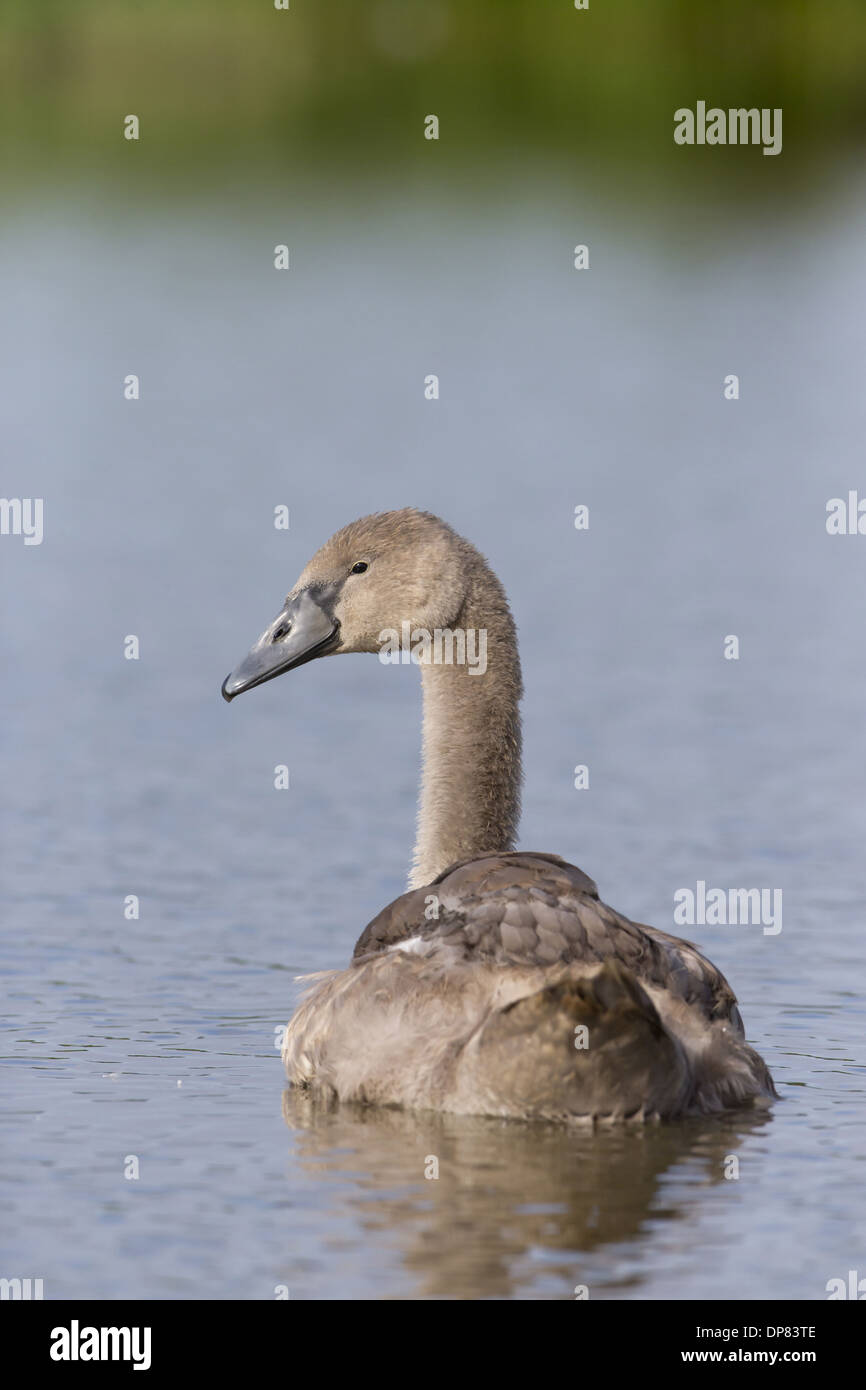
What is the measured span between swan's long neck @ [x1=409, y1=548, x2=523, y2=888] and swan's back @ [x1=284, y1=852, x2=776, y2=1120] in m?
1.24

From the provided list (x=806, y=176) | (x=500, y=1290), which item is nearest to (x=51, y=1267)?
(x=500, y=1290)

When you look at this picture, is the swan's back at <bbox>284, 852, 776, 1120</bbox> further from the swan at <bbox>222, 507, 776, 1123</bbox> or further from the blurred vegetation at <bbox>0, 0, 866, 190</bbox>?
the blurred vegetation at <bbox>0, 0, 866, 190</bbox>

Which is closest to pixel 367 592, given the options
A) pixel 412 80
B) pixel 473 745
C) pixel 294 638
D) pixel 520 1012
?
pixel 294 638

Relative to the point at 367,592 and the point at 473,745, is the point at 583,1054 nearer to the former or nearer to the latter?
the point at 473,745

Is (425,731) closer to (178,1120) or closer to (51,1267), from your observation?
(178,1120)

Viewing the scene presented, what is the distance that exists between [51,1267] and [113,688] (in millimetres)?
8572

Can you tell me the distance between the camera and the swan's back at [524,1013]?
806 cm

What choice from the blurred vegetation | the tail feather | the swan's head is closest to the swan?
the tail feather

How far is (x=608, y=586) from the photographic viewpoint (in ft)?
59.5

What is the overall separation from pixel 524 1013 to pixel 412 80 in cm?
3758

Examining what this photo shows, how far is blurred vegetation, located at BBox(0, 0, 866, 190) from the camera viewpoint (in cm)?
3803

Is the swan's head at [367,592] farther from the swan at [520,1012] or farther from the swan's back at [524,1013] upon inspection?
the swan's back at [524,1013]

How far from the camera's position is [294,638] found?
1084 cm

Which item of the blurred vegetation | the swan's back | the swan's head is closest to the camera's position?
the swan's back
